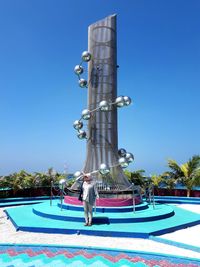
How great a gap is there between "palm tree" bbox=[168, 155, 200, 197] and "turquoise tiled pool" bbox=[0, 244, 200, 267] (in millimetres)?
12683

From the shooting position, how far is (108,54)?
1377 centimetres

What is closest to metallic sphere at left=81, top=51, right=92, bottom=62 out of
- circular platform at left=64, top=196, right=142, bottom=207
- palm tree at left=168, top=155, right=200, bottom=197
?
circular platform at left=64, top=196, right=142, bottom=207

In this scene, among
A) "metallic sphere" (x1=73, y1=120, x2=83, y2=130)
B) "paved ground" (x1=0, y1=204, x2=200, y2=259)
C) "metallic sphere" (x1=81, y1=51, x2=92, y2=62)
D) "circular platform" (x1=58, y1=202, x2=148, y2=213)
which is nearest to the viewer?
"paved ground" (x1=0, y1=204, x2=200, y2=259)

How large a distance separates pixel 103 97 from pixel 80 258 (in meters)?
8.92

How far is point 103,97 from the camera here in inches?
527

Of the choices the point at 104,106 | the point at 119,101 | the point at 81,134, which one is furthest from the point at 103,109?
the point at 81,134

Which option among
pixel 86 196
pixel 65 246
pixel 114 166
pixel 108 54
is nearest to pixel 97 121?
pixel 114 166

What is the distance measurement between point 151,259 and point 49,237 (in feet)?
10.1

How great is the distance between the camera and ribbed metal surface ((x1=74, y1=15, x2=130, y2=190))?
12.8 metres

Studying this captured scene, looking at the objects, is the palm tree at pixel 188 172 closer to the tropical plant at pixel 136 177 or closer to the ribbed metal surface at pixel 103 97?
the tropical plant at pixel 136 177

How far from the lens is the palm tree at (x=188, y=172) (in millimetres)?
17516

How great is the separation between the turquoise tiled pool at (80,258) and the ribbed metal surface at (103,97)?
20.7 feet

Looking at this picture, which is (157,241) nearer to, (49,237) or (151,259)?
(151,259)

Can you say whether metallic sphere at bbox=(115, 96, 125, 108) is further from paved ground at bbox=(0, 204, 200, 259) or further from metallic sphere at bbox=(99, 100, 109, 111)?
paved ground at bbox=(0, 204, 200, 259)
